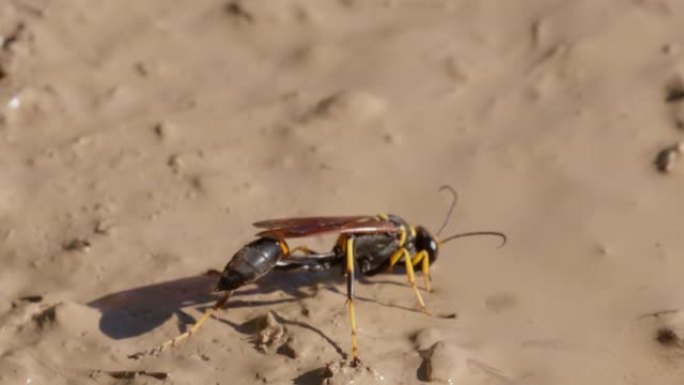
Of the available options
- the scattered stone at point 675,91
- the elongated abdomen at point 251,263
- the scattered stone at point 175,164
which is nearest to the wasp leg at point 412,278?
the elongated abdomen at point 251,263

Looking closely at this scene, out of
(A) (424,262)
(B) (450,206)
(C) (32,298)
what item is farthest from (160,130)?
(A) (424,262)

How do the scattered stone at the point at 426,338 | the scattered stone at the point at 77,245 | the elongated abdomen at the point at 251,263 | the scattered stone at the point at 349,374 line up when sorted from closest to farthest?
1. the scattered stone at the point at 349,374
2. the scattered stone at the point at 426,338
3. the elongated abdomen at the point at 251,263
4. the scattered stone at the point at 77,245

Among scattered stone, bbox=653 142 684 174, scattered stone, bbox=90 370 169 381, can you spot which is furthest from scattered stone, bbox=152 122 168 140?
scattered stone, bbox=653 142 684 174

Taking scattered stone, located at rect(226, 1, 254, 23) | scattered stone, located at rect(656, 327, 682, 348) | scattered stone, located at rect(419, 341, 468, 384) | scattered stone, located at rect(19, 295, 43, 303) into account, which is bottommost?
scattered stone, located at rect(656, 327, 682, 348)

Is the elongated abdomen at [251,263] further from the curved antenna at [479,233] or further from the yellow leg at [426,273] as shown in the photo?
the curved antenna at [479,233]

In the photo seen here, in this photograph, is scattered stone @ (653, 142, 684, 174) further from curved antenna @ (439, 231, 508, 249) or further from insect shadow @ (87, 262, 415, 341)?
insect shadow @ (87, 262, 415, 341)

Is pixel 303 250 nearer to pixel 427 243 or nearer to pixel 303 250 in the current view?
pixel 303 250

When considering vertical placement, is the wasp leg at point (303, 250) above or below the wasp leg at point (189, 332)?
above
